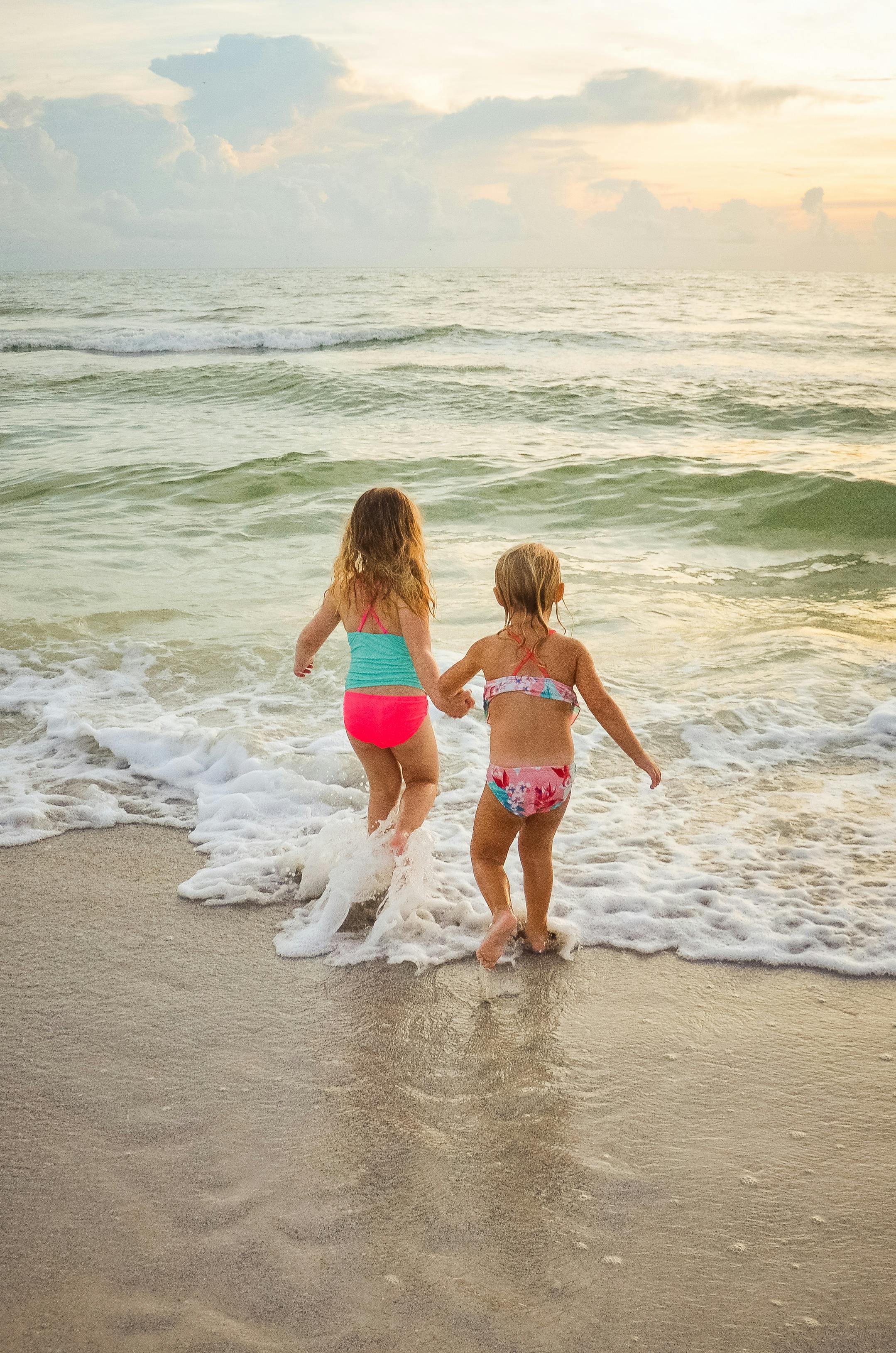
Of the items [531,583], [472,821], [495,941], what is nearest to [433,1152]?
[495,941]

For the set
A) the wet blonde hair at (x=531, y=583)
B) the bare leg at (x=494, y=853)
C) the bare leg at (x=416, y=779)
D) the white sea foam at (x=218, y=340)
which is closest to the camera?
the wet blonde hair at (x=531, y=583)

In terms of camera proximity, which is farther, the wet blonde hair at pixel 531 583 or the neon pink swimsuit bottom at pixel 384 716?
the neon pink swimsuit bottom at pixel 384 716

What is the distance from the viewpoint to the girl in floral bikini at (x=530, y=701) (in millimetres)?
3156

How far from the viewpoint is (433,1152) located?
2518 mm

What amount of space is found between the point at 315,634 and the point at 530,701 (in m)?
1.01

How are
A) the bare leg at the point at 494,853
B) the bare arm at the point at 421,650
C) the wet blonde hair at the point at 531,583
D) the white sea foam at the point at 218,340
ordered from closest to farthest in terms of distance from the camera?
the wet blonde hair at the point at 531,583 < the bare leg at the point at 494,853 < the bare arm at the point at 421,650 < the white sea foam at the point at 218,340

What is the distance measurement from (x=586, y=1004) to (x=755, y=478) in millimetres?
10036

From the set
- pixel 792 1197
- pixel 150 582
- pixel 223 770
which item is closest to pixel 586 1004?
pixel 792 1197

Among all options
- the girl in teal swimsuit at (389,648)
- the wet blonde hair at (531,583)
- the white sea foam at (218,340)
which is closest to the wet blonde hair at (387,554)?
the girl in teal swimsuit at (389,648)

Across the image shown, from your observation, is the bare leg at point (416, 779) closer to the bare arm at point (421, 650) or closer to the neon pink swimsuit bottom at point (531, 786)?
the bare arm at point (421, 650)

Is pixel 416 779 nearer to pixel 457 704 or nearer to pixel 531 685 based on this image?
pixel 457 704

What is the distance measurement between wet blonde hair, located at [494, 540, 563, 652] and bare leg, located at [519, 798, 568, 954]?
59cm

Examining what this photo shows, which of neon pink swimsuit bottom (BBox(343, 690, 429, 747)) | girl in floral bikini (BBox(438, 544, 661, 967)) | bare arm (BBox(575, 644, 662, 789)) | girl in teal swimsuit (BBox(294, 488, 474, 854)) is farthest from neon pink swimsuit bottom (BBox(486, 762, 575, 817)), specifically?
neon pink swimsuit bottom (BBox(343, 690, 429, 747))

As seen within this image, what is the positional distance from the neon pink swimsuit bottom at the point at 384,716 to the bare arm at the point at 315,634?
25 cm
